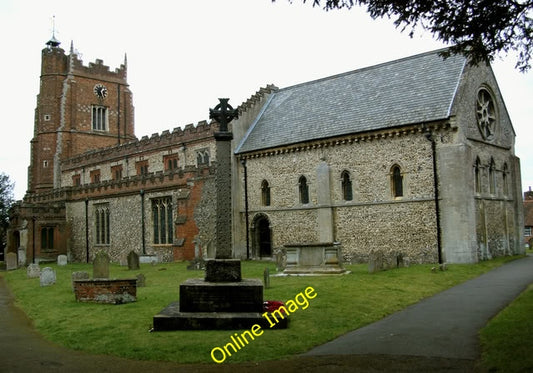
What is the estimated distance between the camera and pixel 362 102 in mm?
26234

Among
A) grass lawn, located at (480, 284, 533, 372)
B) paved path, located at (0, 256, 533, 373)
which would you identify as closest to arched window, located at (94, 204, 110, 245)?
paved path, located at (0, 256, 533, 373)

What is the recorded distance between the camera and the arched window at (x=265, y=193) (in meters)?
28.6

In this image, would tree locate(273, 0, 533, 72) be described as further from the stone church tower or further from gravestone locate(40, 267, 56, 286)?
the stone church tower

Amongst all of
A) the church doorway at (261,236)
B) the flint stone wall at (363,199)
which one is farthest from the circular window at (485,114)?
the church doorway at (261,236)

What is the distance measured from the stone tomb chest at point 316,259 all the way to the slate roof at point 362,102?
25.2ft

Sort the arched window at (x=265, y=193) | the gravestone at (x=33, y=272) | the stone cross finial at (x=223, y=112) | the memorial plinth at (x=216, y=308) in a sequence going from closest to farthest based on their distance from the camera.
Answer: the memorial plinth at (x=216, y=308)
the stone cross finial at (x=223, y=112)
the gravestone at (x=33, y=272)
the arched window at (x=265, y=193)

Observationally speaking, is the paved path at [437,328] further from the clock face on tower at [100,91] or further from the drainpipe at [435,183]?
the clock face on tower at [100,91]

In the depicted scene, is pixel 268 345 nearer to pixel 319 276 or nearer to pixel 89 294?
pixel 89 294

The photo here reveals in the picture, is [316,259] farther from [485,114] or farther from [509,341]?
[485,114]

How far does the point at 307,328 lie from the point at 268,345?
57.2 inches

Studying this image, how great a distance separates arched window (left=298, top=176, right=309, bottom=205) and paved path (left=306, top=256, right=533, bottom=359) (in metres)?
12.6

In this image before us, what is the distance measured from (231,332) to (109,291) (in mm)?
5678

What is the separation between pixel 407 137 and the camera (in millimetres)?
22844

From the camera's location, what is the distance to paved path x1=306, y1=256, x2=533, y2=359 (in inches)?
315
